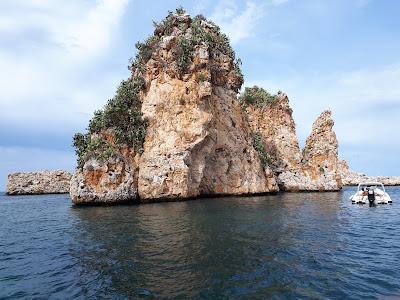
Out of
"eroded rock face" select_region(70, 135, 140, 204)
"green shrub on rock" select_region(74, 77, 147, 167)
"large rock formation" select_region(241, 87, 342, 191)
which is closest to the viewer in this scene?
"eroded rock face" select_region(70, 135, 140, 204)

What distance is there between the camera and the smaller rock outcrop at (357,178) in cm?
10156

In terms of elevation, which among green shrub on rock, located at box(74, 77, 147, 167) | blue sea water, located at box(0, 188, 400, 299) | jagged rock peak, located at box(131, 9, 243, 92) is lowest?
blue sea water, located at box(0, 188, 400, 299)

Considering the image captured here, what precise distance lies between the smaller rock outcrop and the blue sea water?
81.1m

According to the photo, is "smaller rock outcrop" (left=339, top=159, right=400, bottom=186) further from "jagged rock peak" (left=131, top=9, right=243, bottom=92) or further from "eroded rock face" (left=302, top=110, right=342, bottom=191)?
"jagged rock peak" (left=131, top=9, right=243, bottom=92)

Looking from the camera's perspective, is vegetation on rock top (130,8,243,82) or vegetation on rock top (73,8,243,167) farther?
vegetation on rock top (130,8,243,82)

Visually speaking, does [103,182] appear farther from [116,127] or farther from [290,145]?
[290,145]

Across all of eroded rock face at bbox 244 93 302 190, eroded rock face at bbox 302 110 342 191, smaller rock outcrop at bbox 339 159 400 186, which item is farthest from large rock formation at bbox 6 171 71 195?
smaller rock outcrop at bbox 339 159 400 186

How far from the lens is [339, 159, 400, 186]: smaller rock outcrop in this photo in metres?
102

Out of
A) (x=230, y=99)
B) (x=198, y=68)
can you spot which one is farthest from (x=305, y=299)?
(x=230, y=99)

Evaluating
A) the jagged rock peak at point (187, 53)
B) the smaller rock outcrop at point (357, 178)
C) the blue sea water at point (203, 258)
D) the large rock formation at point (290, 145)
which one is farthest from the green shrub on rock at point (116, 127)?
the smaller rock outcrop at point (357, 178)

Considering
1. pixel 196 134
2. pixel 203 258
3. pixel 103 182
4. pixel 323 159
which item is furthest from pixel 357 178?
pixel 203 258

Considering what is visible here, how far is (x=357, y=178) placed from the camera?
103625 millimetres

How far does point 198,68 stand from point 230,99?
943 centimetres

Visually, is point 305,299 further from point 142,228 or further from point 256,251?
point 142,228
